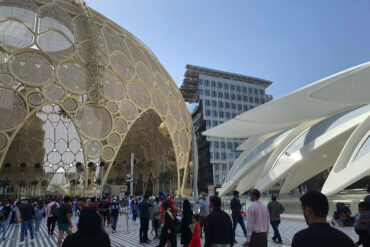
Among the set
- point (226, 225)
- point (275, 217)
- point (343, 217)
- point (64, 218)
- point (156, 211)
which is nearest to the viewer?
point (226, 225)

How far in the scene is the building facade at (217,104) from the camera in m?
60.7

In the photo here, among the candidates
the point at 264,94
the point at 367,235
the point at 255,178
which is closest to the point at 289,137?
the point at 255,178

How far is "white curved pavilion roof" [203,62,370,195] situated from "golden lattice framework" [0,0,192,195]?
10373 mm

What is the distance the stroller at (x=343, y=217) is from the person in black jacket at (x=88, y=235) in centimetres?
1091

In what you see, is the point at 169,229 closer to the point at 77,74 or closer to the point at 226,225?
the point at 226,225

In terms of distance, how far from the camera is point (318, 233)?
193 centimetres

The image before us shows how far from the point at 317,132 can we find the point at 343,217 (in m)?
6.78

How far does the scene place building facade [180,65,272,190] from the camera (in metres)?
60.7

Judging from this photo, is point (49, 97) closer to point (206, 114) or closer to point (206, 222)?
point (206, 222)

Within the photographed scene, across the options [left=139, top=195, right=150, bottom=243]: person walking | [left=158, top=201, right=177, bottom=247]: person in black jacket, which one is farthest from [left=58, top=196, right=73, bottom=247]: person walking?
[left=158, top=201, right=177, bottom=247]: person in black jacket

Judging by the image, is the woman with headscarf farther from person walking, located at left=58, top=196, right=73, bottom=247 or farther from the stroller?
the stroller

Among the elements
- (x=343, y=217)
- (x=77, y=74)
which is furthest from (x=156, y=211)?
(x=77, y=74)

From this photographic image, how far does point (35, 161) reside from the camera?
30750 mm

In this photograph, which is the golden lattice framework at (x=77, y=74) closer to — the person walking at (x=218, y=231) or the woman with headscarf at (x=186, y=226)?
the woman with headscarf at (x=186, y=226)
